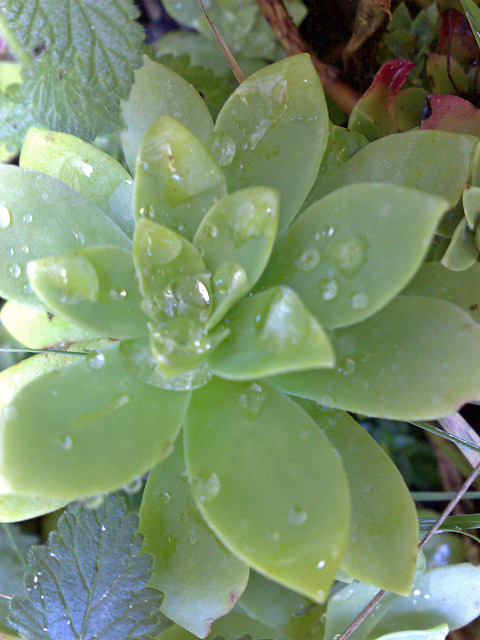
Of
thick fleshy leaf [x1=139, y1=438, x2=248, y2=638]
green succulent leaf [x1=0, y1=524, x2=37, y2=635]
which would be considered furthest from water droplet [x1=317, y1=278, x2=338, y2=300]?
green succulent leaf [x1=0, y1=524, x2=37, y2=635]

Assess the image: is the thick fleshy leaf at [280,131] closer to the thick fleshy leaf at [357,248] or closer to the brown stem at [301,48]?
the thick fleshy leaf at [357,248]

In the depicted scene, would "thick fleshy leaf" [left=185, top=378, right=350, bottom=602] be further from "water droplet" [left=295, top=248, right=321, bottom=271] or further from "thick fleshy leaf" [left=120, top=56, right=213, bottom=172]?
"thick fleshy leaf" [left=120, top=56, right=213, bottom=172]

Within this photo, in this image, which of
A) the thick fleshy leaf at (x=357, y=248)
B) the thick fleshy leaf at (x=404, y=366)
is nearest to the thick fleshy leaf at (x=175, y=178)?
the thick fleshy leaf at (x=357, y=248)

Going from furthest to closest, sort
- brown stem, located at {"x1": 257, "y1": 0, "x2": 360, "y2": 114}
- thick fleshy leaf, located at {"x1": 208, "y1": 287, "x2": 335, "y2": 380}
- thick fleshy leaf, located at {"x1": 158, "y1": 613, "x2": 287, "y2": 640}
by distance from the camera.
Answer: brown stem, located at {"x1": 257, "y1": 0, "x2": 360, "y2": 114} < thick fleshy leaf, located at {"x1": 158, "y1": 613, "x2": 287, "y2": 640} < thick fleshy leaf, located at {"x1": 208, "y1": 287, "x2": 335, "y2": 380}

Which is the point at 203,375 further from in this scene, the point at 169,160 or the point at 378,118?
the point at 378,118

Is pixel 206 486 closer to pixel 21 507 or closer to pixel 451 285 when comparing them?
pixel 21 507

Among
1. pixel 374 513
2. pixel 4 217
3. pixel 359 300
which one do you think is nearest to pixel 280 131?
pixel 359 300

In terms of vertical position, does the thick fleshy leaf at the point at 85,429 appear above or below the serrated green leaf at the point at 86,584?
above
